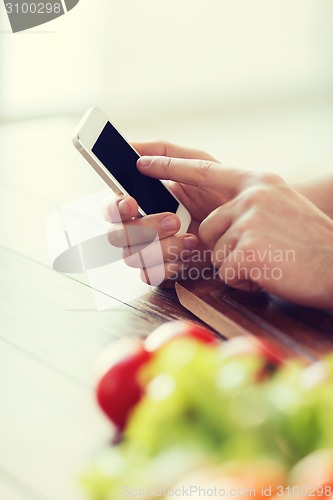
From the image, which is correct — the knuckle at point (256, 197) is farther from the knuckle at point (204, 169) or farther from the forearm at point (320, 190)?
the forearm at point (320, 190)

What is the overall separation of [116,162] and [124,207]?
64 millimetres

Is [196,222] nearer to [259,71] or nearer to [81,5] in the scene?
[81,5]

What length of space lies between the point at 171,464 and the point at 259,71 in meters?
3.35

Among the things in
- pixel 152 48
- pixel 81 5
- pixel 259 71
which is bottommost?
pixel 259 71

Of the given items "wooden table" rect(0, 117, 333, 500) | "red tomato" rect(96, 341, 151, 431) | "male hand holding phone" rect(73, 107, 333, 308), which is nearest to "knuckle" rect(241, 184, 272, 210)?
"male hand holding phone" rect(73, 107, 333, 308)

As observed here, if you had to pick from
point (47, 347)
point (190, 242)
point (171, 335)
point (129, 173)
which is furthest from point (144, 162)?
point (171, 335)

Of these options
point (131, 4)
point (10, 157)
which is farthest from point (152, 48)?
Result: point (10, 157)

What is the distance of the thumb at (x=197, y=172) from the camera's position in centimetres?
112

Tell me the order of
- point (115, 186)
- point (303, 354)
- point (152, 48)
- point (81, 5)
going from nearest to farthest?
1. point (303, 354)
2. point (115, 186)
3. point (81, 5)
4. point (152, 48)

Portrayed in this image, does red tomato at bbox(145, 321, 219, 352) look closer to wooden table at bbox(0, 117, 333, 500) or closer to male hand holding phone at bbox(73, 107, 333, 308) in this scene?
wooden table at bbox(0, 117, 333, 500)

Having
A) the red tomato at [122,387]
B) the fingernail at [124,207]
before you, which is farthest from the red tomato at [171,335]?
the fingernail at [124,207]

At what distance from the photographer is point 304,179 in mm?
1346

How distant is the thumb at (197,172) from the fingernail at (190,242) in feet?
0.30

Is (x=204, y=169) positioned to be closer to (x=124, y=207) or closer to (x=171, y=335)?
(x=124, y=207)
